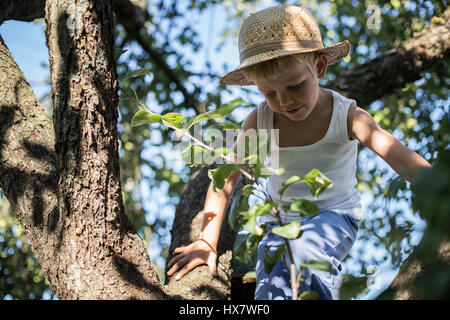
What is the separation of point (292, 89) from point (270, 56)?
0.16m

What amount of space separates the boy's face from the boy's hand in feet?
2.25

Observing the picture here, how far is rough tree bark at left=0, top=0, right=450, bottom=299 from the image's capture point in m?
1.34

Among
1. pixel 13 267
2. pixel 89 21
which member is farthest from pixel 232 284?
pixel 13 267

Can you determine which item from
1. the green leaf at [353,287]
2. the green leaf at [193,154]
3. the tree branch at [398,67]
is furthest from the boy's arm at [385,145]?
the tree branch at [398,67]

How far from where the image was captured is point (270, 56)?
1504 millimetres

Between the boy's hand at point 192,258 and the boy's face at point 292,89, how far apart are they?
686 millimetres

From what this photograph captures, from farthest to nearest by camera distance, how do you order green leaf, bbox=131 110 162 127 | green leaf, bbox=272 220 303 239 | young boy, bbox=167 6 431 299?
young boy, bbox=167 6 431 299
green leaf, bbox=131 110 162 127
green leaf, bbox=272 220 303 239

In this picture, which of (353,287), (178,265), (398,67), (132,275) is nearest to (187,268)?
(178,265)

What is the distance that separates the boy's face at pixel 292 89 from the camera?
1.56m

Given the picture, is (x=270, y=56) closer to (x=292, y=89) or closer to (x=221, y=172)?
(x=292, y=89)

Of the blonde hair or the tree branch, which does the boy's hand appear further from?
the tree branch

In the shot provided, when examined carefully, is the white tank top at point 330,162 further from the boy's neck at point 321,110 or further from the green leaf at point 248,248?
the green leaf at point 248,248

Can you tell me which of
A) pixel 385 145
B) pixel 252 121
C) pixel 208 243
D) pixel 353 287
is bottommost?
pixel 353 287

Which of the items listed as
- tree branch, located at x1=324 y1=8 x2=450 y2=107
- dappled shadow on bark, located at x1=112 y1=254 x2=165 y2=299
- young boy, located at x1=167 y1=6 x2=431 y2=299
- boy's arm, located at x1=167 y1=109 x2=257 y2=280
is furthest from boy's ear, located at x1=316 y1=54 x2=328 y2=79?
tree branch, located at x1=324 y1=8 x2=450 y2=107
